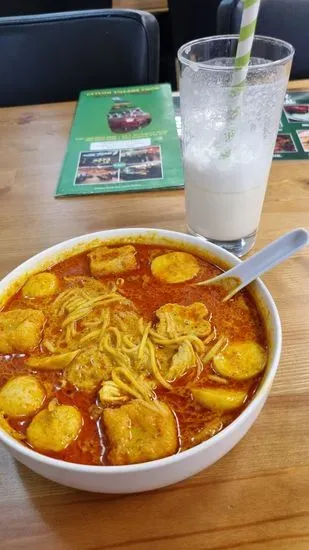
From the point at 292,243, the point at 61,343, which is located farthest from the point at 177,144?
the point at 61,343

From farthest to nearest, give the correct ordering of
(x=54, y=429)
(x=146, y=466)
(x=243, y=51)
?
1. (x=243, y=51)
2. (x=54, y=429)
3. (x=146, y=466)

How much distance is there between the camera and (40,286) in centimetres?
91

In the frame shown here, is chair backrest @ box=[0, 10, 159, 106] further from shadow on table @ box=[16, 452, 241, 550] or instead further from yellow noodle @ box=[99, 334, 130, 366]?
shadow on table @ box=[16, 452, 241, 550]

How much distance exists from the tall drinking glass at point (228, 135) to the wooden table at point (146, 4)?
2.70m

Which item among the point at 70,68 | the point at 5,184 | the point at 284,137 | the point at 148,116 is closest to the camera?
the point at 5,184

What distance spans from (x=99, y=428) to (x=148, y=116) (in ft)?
4.01

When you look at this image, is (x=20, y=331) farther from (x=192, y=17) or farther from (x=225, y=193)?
(x=192, y=17)

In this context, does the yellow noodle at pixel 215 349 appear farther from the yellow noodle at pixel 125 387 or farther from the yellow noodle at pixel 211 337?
the yellow noodle at pixel 125 387

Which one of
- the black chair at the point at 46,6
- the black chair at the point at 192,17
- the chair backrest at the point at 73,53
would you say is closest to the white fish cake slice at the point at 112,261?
the chair backrest at the point at 73,53

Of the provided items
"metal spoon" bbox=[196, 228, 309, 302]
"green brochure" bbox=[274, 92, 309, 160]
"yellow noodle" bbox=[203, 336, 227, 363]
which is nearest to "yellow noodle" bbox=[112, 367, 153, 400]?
"yellow noodle" bbox=[203, 336, 227, 363]

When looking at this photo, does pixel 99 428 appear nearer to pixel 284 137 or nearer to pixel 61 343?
pixel 61 343

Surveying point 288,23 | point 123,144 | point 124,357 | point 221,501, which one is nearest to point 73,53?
point 123,144

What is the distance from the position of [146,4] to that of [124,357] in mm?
3413

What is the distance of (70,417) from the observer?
688 millimetres
